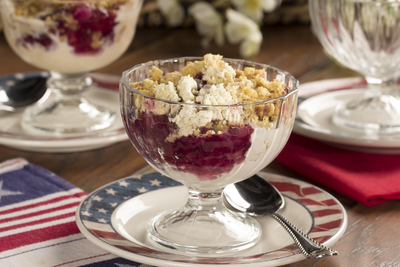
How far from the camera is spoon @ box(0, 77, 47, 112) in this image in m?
1.22

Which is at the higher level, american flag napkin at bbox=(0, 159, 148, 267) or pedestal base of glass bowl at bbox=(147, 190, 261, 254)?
pedestal base of glass bowl at bbox=(147, 190, 261, 254)

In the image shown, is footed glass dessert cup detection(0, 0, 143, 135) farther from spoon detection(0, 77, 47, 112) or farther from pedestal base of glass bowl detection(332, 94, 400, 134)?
pedestal base of glass bowl detection(332, 94, 400, 134)

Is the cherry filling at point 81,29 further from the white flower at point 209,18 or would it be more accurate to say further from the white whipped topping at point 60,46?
A: the white flower at point 209,18

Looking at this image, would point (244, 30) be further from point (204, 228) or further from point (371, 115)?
point (204, 228)

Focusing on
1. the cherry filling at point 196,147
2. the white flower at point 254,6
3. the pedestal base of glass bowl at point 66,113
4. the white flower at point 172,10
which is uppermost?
the cherry filling at point 196,147

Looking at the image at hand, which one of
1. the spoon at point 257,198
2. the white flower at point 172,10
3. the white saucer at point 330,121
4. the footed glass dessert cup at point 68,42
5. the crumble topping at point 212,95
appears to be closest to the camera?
the crumble topping at point 212,95

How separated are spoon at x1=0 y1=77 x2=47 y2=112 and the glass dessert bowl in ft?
1.84

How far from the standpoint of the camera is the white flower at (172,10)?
5.59 ft

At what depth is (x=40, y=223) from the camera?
0.76 meters

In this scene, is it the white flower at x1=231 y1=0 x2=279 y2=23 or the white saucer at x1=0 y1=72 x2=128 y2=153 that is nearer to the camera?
the white saucer at x1=0 y1=72 x2=128 y2=153

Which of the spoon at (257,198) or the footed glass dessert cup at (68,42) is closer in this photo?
the spoon at (257,198)

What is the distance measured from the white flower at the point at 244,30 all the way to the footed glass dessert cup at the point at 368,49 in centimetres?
45

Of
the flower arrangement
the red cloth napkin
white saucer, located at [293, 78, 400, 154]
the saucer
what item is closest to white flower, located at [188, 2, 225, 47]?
the flower arrangement

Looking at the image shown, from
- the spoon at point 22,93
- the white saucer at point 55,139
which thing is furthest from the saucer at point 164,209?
the spoon at point 22,93
